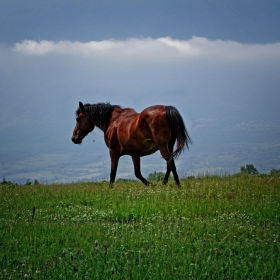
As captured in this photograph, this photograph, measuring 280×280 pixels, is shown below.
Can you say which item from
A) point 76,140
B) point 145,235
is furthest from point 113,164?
point 145,235

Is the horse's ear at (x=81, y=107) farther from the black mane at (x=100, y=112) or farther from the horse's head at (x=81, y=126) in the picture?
the black mane at (x=100, y=112)

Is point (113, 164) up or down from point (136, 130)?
down

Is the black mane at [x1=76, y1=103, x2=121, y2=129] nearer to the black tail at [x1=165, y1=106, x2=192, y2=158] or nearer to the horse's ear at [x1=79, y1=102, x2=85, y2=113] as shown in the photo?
the horse's ear at [x1=79, y1=102, x2=85, y2=113]

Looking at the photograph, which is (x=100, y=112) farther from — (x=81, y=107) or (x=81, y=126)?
(x=81, y=126)

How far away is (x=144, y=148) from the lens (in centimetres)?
1489

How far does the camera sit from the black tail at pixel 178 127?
529 inches

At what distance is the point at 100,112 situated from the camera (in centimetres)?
1644

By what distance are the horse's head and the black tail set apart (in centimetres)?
411

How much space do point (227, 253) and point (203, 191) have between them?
5444 mm

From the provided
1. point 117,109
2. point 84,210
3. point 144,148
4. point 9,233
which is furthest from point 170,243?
point 117,109

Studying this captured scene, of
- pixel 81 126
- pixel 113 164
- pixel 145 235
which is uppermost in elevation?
pixel 81 126

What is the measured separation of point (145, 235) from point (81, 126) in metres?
9.63

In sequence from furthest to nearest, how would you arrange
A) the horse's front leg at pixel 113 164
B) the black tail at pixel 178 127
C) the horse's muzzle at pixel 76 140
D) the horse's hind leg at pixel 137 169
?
the horse's muzzle at pixel 76 140 → the horse's hind leg at pixel 137 169 → the horse's front leg at pixel 113 164 → the black tail at pixel 178 127

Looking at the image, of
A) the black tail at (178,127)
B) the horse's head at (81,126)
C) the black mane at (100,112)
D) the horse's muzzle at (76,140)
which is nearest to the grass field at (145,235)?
the black tail at (178,127)
